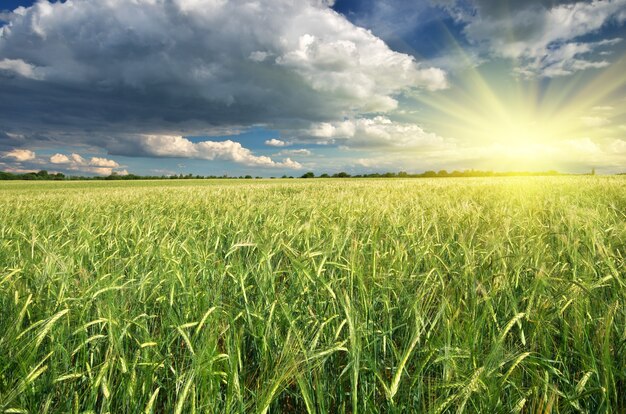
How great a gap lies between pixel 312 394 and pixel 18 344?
3.84 ft

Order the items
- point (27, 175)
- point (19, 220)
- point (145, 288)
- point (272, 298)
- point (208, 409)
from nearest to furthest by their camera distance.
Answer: point (208, 409) → point (272, 298) → point (145, 288) → point (19, 220) → point (27, 175)

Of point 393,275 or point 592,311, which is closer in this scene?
point 592,311

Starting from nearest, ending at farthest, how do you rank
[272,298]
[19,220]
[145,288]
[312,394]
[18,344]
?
[312,394] → [18,344] → [272,298] → [145,288] → [19,220]

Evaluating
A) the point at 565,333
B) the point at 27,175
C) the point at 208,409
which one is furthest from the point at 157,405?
the point at 27,175

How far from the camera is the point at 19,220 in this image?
580 cm

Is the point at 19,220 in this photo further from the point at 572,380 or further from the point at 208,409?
the point at 572,380

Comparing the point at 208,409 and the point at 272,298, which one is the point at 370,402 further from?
the point at 272,298

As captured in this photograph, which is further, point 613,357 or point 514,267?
point 514,267

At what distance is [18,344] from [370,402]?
1.37 metres

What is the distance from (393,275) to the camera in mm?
2109

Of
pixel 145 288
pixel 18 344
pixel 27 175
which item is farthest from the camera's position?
pixel 27 175

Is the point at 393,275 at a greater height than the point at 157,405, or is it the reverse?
the point at 393,275

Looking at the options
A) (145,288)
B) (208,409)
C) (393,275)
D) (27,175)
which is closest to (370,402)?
(208,409)

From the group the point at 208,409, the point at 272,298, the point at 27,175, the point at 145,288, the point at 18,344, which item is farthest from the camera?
the point at 27,175
